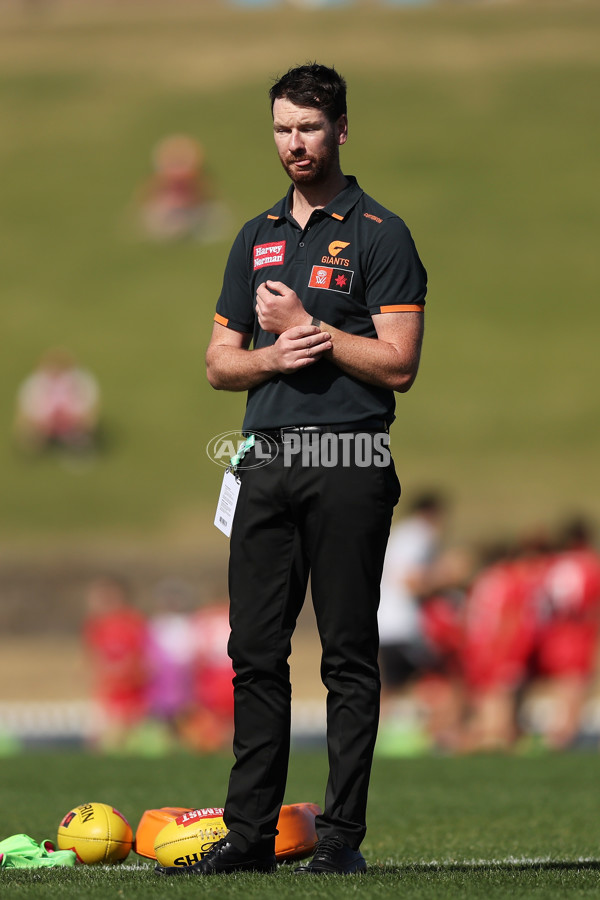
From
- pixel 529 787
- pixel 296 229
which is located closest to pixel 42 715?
pixel 529 787

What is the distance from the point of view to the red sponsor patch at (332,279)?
459cm

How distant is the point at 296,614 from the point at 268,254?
1137mm

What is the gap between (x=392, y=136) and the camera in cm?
5103

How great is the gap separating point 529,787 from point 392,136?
44.2 m

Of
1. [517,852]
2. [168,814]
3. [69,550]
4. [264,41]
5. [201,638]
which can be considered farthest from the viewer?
[264,41]

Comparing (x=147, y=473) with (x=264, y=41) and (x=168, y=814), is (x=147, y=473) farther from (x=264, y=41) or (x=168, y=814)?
(x=264, y=41)

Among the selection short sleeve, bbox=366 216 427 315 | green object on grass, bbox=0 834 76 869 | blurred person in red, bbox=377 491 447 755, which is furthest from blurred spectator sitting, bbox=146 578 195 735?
short sleeve, bbox=366 216 427 315

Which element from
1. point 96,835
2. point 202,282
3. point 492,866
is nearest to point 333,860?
point 492,866

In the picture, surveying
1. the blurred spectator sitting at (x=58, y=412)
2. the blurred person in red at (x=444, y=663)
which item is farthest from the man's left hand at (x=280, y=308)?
the blurred spectator sitting at (x=58, y=412)

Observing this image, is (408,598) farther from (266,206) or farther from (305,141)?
(266,206)

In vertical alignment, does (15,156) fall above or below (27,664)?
above

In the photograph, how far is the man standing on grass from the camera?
453 cm

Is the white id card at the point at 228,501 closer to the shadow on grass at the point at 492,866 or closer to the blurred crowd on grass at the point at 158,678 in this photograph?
the shadow on grass at the point at 492,866

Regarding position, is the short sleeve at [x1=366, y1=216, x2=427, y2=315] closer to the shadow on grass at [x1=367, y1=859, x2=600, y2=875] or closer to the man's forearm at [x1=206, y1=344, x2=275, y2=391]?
the man's forearm at [x1=206, y1=344, x2=275, y2=391]
